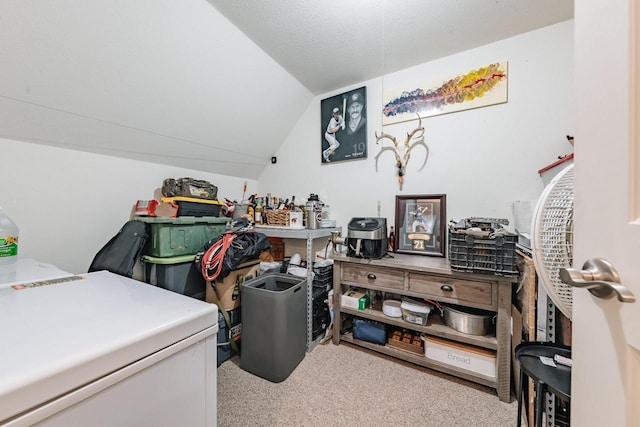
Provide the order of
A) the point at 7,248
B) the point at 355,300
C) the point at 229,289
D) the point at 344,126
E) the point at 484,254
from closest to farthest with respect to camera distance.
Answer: the point at 7,248 < the point at 484,254 < the point at 229,289 < the point at 355,300 < the point at 344,126

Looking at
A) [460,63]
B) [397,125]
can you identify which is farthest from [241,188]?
[460,63]

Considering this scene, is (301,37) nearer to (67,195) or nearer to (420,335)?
(67,195)

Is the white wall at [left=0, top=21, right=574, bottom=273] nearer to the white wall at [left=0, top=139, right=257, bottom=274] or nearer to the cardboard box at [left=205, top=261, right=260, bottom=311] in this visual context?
the white wall at [left=0, top=139, right=257, bottom=274]

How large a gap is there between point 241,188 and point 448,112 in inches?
90.4

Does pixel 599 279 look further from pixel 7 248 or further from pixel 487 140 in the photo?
pixel 7 248

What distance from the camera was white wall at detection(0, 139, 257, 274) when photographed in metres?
1.45

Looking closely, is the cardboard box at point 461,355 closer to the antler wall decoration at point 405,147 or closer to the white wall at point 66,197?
the antler wall decoration at point 405,147

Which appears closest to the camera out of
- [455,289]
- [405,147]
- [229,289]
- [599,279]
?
[599,279]

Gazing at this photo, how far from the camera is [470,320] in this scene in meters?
1.56

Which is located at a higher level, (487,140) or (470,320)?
(487,140)

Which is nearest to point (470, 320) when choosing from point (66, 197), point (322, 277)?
point (322, 277)

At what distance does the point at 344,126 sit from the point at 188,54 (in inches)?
56.5

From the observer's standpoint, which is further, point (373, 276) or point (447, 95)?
point (447, 95)

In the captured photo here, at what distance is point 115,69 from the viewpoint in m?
1.47
